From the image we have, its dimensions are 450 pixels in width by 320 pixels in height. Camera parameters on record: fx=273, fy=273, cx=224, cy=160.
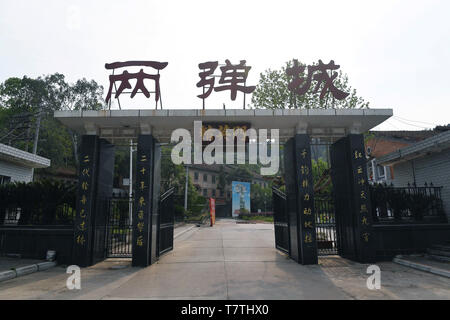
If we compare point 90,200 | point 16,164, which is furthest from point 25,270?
point 16,164

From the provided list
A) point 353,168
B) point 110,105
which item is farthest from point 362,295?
point 110,105

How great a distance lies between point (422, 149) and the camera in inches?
374

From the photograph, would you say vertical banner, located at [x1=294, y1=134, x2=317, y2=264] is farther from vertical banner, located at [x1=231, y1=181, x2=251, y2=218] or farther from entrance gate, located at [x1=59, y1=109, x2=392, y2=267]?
vertical banner, located at [x1=231, y1=181, x2=251, y2=218]

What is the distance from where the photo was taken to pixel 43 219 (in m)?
8.70

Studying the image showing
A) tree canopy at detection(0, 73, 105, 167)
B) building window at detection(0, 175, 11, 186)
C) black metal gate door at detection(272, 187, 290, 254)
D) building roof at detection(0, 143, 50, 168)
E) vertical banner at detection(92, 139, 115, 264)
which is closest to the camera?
vertical banner at detection(92, 139, 115, 264)

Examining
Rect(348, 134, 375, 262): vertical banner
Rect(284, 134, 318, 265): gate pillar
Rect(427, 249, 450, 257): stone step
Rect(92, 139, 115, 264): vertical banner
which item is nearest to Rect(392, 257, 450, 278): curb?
Rect(348, 134, 375, 262): vertical banner

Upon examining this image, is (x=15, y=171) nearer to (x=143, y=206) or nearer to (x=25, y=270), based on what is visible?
(x=25, y=270)

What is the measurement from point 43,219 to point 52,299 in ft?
15.2

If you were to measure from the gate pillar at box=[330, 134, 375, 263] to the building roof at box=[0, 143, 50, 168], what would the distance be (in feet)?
41.3

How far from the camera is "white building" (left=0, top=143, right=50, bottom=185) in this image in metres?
11.2

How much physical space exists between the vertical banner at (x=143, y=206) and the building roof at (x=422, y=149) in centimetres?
915

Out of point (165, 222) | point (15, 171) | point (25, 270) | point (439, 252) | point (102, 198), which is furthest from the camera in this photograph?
point (15, 171)

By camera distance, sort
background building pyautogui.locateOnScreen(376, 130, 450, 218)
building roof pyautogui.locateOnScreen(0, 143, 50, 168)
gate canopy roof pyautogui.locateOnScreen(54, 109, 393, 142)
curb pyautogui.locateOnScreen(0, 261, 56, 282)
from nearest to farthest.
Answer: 1. curb pyautogui.locateOnScreen(0, 261, 56, 282)
2. gate canopy roof pyautogui.locateOnScreen(54, 109, 393, 142)
3. background building pyautogui.locateOnScreen(376, 130, 450, 218)
4. building roof pyautogui.locateOnScreen(0, 143, 50, 168)

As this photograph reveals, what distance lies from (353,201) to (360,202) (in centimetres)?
22
